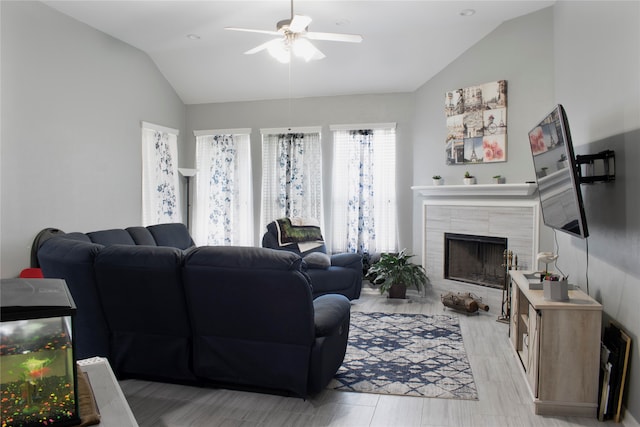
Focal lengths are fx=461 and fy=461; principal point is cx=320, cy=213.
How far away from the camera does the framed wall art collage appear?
4.97 meters

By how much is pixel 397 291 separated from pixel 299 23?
134 inches

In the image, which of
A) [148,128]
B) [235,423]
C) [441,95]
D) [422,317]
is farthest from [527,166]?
[148,128]

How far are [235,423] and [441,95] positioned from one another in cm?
453

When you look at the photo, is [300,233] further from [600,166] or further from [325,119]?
[600,166]

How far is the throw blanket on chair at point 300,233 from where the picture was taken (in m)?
5.77

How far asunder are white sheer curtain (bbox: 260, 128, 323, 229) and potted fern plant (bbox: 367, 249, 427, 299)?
4.10 ft

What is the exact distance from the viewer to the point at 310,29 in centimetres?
504

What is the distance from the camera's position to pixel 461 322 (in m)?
4.66

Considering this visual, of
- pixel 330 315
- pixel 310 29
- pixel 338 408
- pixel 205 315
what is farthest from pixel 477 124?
pixel 205 315

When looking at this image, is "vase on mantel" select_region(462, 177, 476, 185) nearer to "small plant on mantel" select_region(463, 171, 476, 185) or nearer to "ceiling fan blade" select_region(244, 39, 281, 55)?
"small plant on mantel" select_region(463, 171, 476, 185)

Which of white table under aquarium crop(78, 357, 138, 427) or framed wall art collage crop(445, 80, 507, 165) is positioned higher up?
framed wall art collage crop(445, 80, 507, 165)

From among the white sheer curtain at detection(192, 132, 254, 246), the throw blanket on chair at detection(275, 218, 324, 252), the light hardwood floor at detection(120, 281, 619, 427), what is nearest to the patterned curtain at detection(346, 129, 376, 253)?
the throw blanket on chair at detection(275, 218, 324, 252)

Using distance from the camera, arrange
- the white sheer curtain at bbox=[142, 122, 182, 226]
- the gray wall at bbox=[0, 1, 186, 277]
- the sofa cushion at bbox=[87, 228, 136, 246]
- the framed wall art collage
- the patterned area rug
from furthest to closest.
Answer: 1. the white sheer curtain at bbox=[142, 122, 182, 226]
2. the framed wall art collage
3. the sofa cushion at bbox=[87, 228, 136, 246]
4. the gray wall at bbox=[0, 1, 186, 277]
5. the patterned area rug

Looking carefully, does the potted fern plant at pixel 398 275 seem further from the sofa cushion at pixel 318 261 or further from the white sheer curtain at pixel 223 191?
the white sheer curtain at pixel 223 191
